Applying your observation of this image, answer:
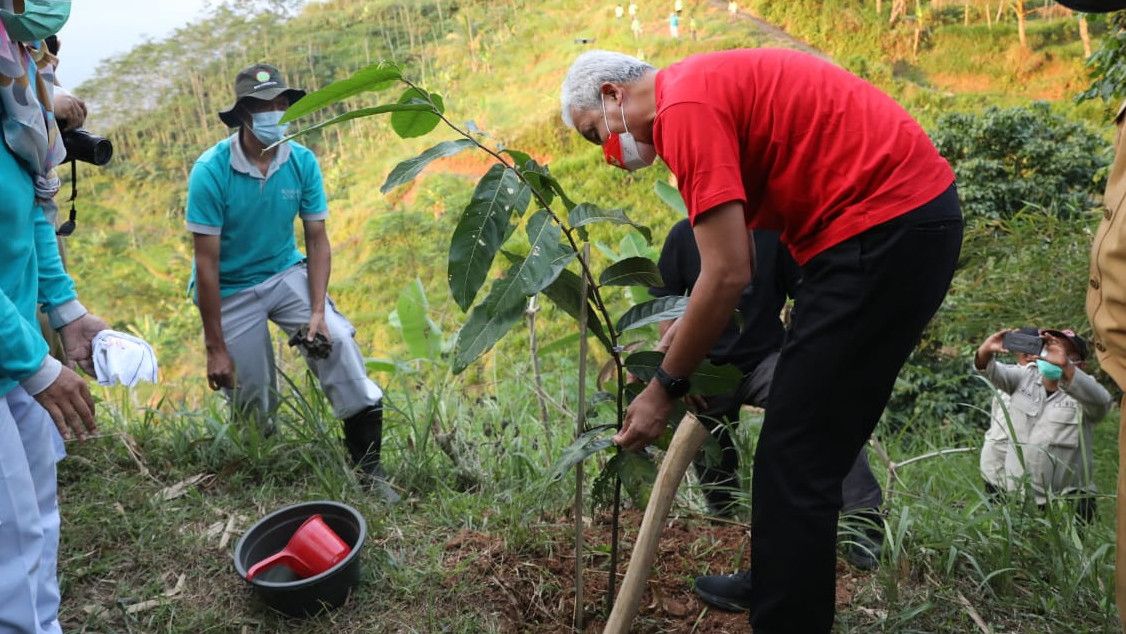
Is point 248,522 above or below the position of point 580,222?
below

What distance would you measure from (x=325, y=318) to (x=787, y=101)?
59.6 inches

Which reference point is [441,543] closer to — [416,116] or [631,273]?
[631,273]

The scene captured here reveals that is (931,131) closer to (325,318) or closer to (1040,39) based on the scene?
(1040,39)

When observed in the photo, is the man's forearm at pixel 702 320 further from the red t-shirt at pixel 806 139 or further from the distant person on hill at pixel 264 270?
the distant person on hill at pixel 264 270

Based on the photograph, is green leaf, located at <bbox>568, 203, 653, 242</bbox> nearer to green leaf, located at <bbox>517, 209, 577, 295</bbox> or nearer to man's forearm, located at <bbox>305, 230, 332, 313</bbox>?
green leaf, located at <bbox>517, 209, 577, 295</bbox>

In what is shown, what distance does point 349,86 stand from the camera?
38.8 inches

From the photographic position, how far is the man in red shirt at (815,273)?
1.08 m

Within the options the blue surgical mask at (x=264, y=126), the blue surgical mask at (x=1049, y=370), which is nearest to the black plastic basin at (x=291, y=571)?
the blue surgical mask at (x=264, y=126)

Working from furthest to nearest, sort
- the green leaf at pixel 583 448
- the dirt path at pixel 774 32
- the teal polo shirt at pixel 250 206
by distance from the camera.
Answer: the dirt path at pixel 774 32, the teal polo shirt at pixel 250 206, the green leaf at pixel 583 448

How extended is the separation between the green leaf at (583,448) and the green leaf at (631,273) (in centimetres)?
24

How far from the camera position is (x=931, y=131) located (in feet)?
14.8

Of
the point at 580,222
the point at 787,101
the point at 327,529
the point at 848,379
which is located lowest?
the point at 327,529

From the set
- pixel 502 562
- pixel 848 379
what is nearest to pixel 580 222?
pixel 848 379

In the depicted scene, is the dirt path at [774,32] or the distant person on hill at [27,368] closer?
the distant person on hill at [27,368]
